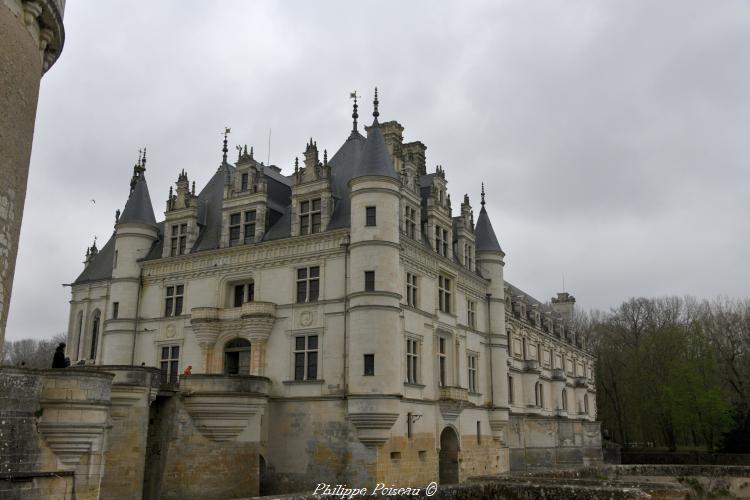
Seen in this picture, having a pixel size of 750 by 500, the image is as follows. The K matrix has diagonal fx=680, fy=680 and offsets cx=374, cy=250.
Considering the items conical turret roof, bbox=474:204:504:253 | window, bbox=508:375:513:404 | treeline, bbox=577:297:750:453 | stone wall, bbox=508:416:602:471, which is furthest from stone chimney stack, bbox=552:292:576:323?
conical turret roof, bbox=474:204:504:253

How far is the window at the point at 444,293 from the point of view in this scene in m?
33.3

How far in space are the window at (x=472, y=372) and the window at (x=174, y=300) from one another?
48.6ft

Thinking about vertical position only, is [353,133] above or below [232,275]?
above

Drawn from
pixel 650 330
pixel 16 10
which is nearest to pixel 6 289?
pixel 16 10

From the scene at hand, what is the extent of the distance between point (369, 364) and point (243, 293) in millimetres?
7901

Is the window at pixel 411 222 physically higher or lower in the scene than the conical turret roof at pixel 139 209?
lower

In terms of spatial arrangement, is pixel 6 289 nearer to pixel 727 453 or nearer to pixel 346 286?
pixel 346 286

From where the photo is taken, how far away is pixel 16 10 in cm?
1020

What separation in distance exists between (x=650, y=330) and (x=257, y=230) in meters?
51.0

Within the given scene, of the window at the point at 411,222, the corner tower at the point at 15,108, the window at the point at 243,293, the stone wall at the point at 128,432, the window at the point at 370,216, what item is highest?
the window at the point at 411,222

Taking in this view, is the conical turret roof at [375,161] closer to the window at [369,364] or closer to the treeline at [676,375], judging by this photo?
the window at [369,364]

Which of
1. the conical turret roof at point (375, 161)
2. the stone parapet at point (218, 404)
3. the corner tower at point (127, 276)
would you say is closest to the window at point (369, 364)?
the stone parapet at point (218, 404)

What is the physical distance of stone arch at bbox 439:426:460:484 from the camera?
32156 millimetres

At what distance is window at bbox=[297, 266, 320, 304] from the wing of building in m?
0.06
